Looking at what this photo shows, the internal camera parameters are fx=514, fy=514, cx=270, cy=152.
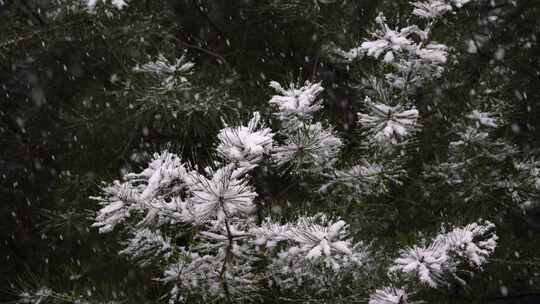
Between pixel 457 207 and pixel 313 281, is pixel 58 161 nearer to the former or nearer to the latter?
pixel 313 281

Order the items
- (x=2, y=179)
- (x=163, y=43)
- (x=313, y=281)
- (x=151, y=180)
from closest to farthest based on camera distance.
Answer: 1. (x=151, y=180)
2. (x=313, y=281)
3. (x=163, y=43)
4. (x=2, y=179)

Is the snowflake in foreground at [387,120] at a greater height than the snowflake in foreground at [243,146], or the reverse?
the snowflake in foreground at [387,120]

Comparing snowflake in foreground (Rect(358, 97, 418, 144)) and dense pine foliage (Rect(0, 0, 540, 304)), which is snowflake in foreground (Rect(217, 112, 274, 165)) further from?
snowflake in foreground (Rect(358, 97, 418, 144))

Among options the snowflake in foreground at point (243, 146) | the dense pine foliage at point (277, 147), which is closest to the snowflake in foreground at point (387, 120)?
the dense pine foliage at point (277, 147)

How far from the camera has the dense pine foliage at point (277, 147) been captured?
1611 millimetres

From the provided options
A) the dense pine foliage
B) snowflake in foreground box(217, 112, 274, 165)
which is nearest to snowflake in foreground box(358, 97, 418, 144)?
the dense pine foliage

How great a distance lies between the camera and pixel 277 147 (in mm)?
1793

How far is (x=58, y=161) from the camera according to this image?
4047mm

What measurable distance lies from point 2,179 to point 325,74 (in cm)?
347

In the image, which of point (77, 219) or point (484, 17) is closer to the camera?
point (77, 219)

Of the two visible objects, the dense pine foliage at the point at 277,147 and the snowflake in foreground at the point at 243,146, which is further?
the dense pine foliage at the point at 277,147

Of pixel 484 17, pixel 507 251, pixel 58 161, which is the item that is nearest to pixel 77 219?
pixel 58 161

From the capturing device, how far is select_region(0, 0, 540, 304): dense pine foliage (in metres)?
Result: 1.61

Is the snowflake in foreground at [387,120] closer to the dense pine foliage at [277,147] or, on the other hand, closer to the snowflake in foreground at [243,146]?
the dense pine foliage at [277,147]
